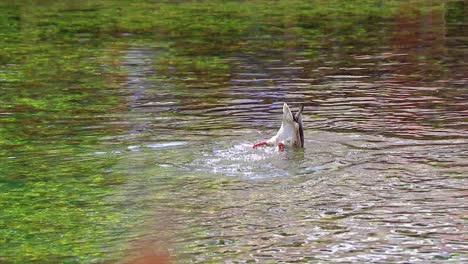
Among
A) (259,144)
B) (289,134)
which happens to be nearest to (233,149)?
(259,144)

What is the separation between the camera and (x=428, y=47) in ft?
61.9

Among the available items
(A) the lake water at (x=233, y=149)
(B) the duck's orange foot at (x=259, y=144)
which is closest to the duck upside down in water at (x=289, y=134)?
(B) the duck's orange foot at (x=259, y=144)

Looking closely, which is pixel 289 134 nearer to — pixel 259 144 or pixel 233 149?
pixel 259 144

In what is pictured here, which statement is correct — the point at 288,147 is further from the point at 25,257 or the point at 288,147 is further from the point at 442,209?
the point at 25,257

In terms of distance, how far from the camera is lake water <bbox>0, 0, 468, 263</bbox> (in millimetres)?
7879

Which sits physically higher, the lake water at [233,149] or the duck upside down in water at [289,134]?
the duck upside down in water at [289,134]

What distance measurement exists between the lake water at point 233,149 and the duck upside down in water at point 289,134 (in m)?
0.10

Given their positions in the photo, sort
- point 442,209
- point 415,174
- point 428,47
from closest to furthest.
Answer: point 442,209 < point 415,174 < point 428,47

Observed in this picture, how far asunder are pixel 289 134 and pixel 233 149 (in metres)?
0.57

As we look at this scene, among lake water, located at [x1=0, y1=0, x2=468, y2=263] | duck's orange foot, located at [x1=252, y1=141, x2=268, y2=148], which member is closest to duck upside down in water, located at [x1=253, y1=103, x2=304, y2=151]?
duck's orange foot, located at [x1=252, y1=141, x2=268, y2=148]

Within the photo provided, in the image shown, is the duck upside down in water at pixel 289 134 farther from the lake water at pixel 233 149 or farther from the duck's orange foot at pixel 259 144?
the lake water at pixel 233 149

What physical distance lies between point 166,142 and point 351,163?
2031 millimetres

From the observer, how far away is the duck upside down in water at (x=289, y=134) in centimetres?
1028

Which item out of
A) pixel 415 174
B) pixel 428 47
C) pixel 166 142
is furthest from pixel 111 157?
pixel 428 47
